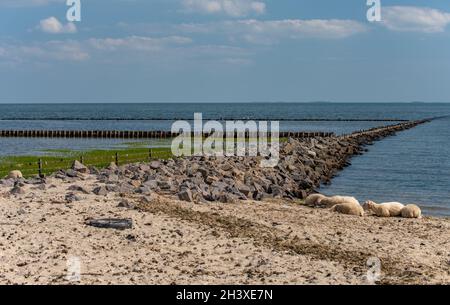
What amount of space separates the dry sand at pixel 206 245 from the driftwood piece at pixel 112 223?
174 mm

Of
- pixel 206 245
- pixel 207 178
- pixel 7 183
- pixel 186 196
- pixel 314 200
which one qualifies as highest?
pixel 7 183

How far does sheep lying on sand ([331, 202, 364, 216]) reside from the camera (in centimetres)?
1975

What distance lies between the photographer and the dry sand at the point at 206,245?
11812 mm

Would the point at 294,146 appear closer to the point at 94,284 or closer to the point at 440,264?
the point at 440,264

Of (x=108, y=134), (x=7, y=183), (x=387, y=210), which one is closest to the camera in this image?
(x=387, y=210)

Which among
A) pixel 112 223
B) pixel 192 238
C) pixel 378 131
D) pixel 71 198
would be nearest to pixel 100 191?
pixel 71 198

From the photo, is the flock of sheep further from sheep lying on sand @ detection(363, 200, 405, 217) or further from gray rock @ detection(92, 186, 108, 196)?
gray rock @ detection(92, 186, 108, 196)

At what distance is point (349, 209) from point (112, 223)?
322 inches

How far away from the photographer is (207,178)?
24.8m

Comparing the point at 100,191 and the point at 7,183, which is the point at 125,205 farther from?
the point at 7,183

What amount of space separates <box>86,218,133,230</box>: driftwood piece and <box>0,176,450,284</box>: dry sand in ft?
0.57

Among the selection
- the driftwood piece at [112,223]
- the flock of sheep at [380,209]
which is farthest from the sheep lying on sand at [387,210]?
the driftwood piece at [112,223]
